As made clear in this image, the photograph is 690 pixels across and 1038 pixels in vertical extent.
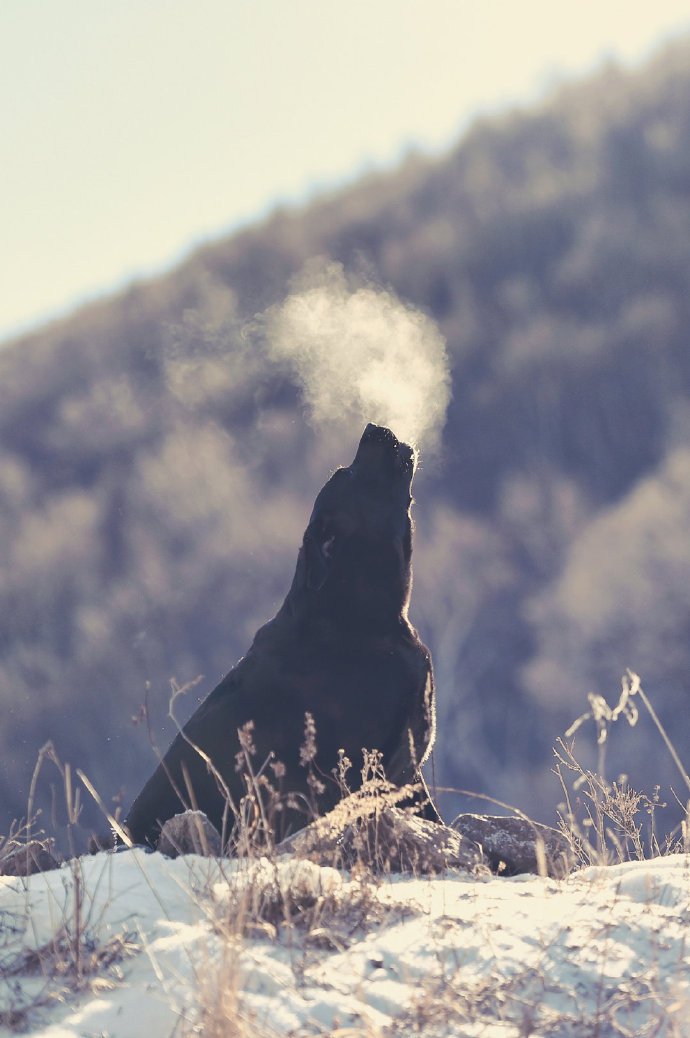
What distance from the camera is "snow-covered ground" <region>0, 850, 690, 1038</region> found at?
97.0 inches

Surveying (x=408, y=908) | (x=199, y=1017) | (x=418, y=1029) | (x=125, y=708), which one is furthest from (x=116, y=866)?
(x=125, y=708)

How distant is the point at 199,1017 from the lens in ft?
7.93

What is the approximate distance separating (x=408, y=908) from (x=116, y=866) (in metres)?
1.13

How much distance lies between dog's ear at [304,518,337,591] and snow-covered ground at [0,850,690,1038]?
1.48 meters

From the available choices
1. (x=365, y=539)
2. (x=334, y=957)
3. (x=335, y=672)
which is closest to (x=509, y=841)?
(x=335, y=672)

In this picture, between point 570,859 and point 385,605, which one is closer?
point 570,859

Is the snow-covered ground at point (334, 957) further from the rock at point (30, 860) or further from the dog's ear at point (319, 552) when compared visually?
the dog's ear at point (319, 552)

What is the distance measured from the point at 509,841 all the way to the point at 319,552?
1.55 meters

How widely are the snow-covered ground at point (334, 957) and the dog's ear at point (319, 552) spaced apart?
1.48 meters

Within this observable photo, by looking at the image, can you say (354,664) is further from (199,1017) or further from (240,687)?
(199,1017)

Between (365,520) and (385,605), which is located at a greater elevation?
(365,520)

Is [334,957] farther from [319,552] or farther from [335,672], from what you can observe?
[319,552]

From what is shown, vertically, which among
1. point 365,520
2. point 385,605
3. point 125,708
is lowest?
point 125,708

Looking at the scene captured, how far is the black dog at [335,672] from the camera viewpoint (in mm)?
4465
